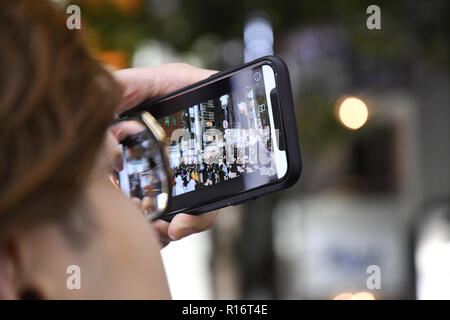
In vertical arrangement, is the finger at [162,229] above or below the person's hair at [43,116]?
below

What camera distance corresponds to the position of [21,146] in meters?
0.51

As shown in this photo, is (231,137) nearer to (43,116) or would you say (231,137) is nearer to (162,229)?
(162,229)

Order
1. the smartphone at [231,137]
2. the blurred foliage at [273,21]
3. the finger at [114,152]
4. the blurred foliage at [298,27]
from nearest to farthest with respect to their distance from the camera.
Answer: the finger at [114,152]
the smartphone at [231,137]
the blurred foliage at [298,27]
the blurred foliage at [273,21]

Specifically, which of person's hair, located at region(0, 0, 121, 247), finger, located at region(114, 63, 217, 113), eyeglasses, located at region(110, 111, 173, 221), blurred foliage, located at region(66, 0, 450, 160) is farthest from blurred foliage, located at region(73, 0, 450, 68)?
person's hair, located at region(0, 0, 121, 247)

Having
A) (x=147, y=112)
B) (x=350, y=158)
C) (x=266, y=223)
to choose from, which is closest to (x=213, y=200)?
(x=147, y=112)

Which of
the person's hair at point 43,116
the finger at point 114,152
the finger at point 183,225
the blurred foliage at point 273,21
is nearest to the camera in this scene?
the person's hair at point 43,116

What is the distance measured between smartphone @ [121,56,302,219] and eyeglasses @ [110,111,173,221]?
0.05ft

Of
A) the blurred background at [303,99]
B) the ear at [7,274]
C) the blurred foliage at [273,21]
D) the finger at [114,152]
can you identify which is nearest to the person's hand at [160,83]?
the finger at [114,152]

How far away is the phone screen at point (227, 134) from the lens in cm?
105

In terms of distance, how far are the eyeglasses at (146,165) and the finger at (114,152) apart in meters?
0.03

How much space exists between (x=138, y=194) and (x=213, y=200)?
0.15m

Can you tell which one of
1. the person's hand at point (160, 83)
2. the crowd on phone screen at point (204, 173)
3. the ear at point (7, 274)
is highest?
the person's hand at point (160, 83)

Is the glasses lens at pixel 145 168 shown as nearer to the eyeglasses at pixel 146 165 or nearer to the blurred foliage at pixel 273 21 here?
the eyeglasses at pixel 146 165

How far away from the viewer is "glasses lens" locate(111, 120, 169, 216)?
1147 millimetres
